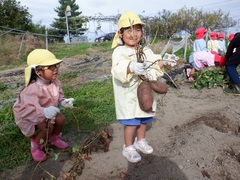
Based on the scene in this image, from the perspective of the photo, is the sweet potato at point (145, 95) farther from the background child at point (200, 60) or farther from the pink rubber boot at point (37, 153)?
the background child at point (200, 60)

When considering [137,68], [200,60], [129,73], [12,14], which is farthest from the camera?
[12,14]

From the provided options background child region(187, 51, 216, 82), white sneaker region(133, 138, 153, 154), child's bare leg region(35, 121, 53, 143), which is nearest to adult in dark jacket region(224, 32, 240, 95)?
background child region(187, 51, 216, 82)

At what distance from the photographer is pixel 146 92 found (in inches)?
77.5

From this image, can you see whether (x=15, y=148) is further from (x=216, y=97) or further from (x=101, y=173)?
(x=216, y=97)

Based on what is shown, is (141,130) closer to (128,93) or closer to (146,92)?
(128,93)

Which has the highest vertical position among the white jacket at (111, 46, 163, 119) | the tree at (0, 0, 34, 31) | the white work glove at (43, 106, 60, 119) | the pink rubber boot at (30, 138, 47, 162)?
the tree at (0, 0, 34, 31)

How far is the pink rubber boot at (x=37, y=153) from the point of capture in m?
2.45

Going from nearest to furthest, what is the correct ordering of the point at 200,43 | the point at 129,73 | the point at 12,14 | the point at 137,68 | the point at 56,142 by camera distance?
the point at 137,68, the point at 129,73, the point at 56,142, the point at 200,43, the point at 12,14

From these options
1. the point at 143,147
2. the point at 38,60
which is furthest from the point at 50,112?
the point at 143,147

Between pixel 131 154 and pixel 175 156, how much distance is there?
0.49 metres

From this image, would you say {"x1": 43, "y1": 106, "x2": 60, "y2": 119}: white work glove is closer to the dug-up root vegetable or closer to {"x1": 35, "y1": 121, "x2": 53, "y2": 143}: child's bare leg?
{"x1": 35, "y1": 121, "x2": 53, "y2": 143}: child's bare leg

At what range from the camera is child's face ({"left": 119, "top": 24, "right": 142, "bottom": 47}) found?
2082 mm

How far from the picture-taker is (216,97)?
4703mm

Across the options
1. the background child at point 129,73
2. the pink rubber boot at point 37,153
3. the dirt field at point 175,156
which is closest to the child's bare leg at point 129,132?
the background child at point 129,73
